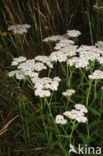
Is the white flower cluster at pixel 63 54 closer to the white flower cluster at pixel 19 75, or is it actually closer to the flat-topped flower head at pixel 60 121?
the white flower cluster at pixel 19 75

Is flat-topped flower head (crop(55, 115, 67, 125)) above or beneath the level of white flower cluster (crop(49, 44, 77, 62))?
beneath

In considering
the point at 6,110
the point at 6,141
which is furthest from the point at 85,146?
the point at 6,110

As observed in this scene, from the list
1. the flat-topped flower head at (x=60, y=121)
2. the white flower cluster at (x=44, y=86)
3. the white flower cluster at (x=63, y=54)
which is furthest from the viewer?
the white flower cluster at (x=63, y=54)

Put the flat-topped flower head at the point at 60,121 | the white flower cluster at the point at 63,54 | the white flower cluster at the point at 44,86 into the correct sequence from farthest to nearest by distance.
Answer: the white flower cluster at the point at 63,54 → the white flower cluster at the point at 44,86 → the flat-topped flower head at the point at 60,121

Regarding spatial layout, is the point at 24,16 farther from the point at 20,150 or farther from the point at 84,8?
the point at 20,150

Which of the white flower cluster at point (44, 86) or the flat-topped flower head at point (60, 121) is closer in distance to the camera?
the flat-topped flower head at point (60, 121)

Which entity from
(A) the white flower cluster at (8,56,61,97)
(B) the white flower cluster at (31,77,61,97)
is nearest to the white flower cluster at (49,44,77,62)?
(A) the white flower cluster at (8,56,61,97)

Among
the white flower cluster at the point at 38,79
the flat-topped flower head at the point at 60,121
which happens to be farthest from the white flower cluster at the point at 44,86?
the flat-topped flower head at the point at 60,121

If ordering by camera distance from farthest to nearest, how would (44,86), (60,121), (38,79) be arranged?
(38,79)
(44,86)
(60,121)

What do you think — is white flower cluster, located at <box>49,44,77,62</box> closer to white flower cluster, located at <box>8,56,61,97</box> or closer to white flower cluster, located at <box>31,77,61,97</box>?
white flower cluster, located at <box>8,56,61,97</box>

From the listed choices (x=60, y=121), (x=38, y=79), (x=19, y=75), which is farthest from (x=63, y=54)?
(x=60, y=121)

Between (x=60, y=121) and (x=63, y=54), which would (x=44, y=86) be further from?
(x=63, y=54)

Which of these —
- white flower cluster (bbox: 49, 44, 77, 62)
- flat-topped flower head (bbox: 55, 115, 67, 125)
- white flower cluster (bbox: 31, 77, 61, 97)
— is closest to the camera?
flat-topped flower head (bbox: 55, 115, 67, 125)
